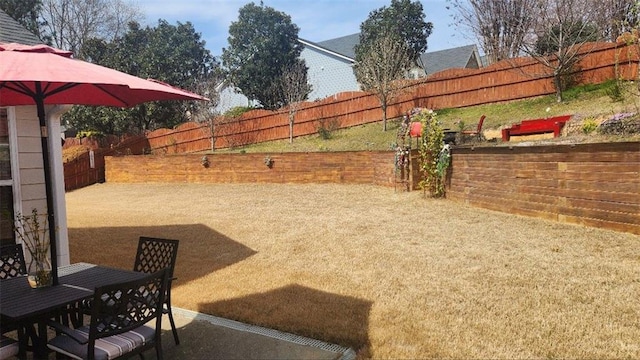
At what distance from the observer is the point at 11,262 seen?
3.69m

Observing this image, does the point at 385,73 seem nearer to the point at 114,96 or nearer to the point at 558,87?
the point at 558,87

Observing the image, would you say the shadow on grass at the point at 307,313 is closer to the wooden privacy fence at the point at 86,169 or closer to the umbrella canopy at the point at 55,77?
the umbrella canopy at the point at 55,77

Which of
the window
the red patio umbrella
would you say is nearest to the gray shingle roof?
the window

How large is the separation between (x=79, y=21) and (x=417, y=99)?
27238mm

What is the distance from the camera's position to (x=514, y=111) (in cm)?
1403

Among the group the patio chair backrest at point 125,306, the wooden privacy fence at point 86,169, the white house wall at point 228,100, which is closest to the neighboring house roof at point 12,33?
the patio chair backrest at point 125,306

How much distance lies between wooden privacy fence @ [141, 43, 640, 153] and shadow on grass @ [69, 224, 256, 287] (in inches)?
445

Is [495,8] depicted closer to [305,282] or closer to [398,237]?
[398,237]

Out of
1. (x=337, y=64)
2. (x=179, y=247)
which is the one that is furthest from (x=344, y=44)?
(x=179, y=247)

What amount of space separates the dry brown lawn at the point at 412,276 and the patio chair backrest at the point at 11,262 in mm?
1447

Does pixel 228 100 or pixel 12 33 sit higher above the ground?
pixel 228 100

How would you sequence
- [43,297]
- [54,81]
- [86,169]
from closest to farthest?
[54,81] → [43,297] → [86,169]

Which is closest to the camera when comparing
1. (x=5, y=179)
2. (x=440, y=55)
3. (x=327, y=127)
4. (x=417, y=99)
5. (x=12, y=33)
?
(x=5, y=179)

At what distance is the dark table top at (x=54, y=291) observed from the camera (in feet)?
8.31
